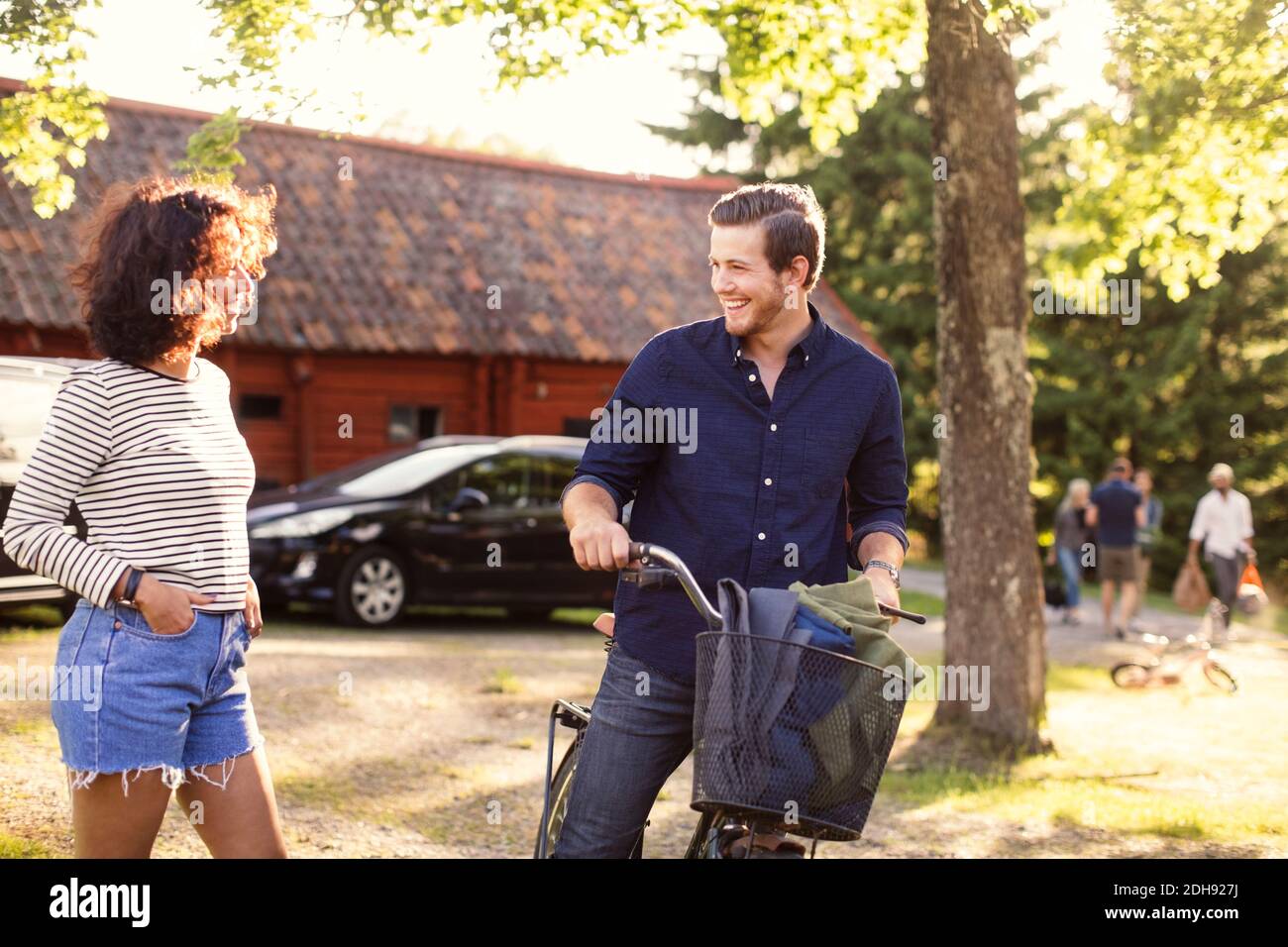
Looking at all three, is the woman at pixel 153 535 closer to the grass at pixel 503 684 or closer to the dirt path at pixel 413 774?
the dirt path at pixel 413 774

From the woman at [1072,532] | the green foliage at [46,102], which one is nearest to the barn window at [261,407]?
the woman at [1072,532]

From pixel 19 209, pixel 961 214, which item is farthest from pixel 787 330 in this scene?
pixel 19 209

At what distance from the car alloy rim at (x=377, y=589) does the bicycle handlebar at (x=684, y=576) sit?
10.4 m

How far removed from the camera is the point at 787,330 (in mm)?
3494

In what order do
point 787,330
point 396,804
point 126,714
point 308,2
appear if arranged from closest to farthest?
point 126,714 < point 787,330 < point 396,804 < point 308,2

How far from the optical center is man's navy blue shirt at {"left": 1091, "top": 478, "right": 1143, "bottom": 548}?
17391 millimetres

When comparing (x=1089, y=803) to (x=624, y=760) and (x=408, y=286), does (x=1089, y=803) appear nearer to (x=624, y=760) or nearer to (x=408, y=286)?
(x=624, y=760)

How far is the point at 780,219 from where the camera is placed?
3.34 metres

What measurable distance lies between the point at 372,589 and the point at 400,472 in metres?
1.22

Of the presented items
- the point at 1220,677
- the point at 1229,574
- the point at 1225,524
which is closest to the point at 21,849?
the point at 1220,677

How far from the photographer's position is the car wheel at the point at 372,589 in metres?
13.1

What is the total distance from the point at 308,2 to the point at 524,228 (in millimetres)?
14385


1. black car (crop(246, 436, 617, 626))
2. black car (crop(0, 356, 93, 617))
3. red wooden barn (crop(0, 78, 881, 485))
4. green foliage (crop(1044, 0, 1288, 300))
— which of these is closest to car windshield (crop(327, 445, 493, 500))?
black car (crop(246, 436, 617, 626))
